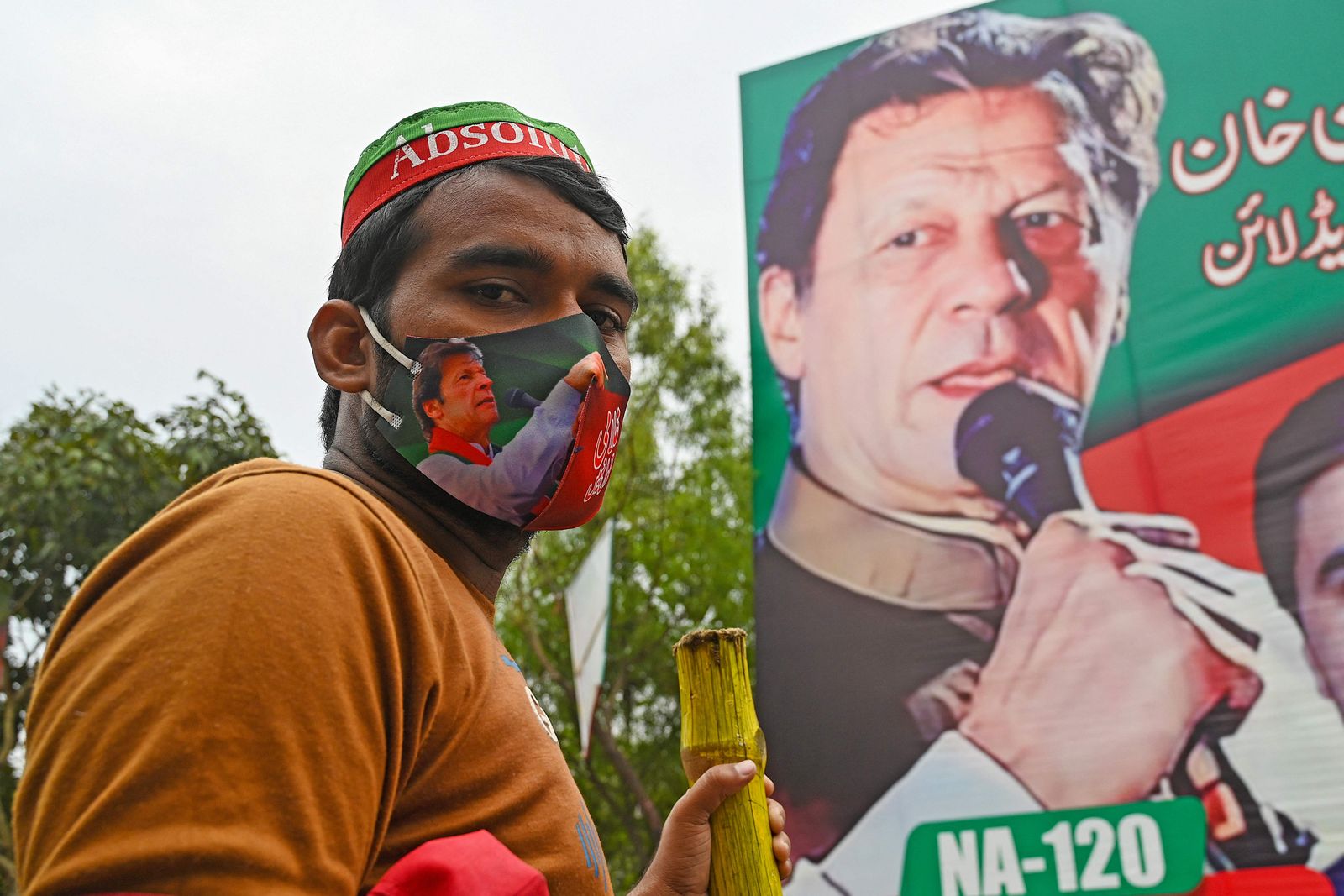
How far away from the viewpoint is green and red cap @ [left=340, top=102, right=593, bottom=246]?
62.2 inches

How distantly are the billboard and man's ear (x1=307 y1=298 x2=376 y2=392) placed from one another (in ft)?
22.7

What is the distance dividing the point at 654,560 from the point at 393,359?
424 inches

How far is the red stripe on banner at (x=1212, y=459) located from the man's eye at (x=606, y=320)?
693 cm

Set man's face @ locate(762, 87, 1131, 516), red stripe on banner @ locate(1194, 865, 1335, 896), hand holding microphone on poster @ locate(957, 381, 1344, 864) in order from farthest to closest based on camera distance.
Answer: man's face @ locate(762, 87, 1131, 516), hand holding microphone on poster @ locate(957, 381, 1344, 864), red stripe on banner @ locate(1194, 865, 1335, 896)

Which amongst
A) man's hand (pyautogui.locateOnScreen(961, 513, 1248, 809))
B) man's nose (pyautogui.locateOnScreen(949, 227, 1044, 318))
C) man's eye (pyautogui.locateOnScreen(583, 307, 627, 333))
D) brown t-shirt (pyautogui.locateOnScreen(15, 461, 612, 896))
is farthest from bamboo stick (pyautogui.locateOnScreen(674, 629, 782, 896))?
man's nose (pyautogui.locateOnScreen(949, 227, 1044, 318))

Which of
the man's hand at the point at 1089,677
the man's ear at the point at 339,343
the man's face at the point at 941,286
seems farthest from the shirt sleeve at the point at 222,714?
the man's face at the point at 941,286

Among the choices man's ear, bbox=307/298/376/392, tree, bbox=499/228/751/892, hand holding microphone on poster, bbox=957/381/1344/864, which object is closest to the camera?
man's ear, bbox=307/298/376/392

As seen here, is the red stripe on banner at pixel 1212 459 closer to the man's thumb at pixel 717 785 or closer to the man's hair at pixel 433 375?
the man's thumb at pixel 717 785

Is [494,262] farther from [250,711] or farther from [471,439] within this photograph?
[250,711]

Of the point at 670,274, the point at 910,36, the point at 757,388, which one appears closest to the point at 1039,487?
the point at 757,388

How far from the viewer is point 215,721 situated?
83 cm

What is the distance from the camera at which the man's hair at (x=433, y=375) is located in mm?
1461

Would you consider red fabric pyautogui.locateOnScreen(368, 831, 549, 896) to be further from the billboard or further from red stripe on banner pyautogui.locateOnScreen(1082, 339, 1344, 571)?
red stripe on banner pyautogui.locateOnScreen(1082, 339, 1344, 571)

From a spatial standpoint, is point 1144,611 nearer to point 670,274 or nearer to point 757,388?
point 757,388
